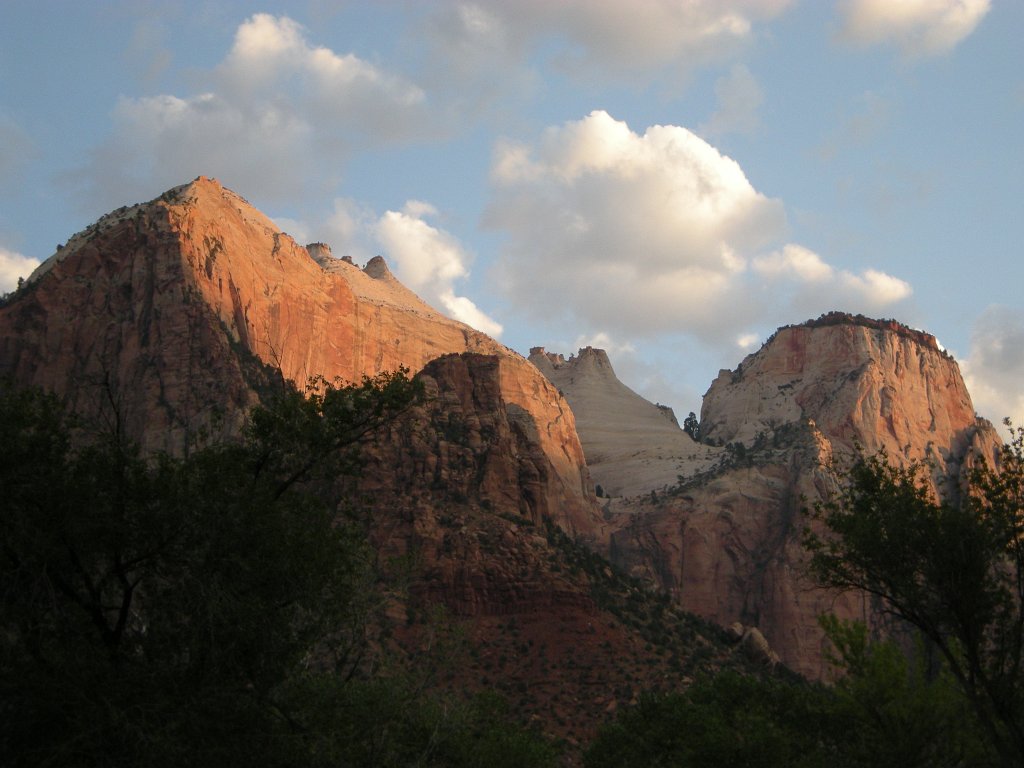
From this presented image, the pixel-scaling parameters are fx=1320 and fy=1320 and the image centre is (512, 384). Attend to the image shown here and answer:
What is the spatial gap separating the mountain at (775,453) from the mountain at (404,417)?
894 cm

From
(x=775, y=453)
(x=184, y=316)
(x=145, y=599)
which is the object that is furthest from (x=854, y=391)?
(x=145, y=599)

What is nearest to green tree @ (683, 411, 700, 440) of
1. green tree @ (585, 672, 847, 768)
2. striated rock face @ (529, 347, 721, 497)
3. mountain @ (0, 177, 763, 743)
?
striated rock face @ (529, 347, 721, 497)

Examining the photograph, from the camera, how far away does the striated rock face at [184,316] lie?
91625mm

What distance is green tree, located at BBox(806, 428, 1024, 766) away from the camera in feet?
93.6

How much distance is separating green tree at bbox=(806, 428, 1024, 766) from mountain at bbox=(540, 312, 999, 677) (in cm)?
7233

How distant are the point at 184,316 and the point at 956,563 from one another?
75781 millimetres

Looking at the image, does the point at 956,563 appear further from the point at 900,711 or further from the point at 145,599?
the point at 145,599

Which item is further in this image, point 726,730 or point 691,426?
point 691,426

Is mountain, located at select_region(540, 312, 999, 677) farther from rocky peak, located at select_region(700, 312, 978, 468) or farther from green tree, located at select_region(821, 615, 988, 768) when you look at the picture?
green tree, located at select_region(821, 615, 988, 768)

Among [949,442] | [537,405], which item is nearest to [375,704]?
[537,405]

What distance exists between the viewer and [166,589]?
2331cm

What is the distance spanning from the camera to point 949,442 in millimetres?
156875

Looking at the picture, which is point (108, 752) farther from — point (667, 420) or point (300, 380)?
point (667, 420)

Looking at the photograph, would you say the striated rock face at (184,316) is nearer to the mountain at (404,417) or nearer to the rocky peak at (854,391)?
the mountain at (404,417)
